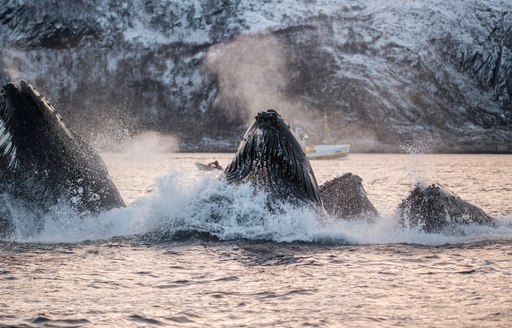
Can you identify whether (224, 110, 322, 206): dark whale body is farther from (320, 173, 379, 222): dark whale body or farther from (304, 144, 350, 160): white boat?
(304, 144, 350, 160): white boat

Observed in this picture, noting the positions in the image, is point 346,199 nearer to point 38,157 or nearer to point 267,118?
point 267,118

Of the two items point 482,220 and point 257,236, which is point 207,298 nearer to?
point 257,236

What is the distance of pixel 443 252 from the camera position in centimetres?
895

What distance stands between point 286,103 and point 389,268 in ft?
424

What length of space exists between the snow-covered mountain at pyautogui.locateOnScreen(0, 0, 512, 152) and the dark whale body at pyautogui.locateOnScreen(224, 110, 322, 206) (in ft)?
400

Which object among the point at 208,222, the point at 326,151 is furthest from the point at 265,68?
the point at 208,222

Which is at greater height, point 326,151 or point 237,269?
point 326,151

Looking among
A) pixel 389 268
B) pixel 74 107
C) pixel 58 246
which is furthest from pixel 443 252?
pixel 74 107

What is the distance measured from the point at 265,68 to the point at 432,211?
5112 inches

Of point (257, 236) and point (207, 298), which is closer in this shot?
point (207, 298)

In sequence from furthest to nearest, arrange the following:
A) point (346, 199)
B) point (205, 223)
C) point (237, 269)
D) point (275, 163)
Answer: point (346, 199) → point (205, 223) → point (275, 163) → point (237, 269)

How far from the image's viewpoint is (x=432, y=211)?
11586 mm

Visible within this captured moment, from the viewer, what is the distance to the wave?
31.6ft

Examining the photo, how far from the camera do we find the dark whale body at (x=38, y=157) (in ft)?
30.6
